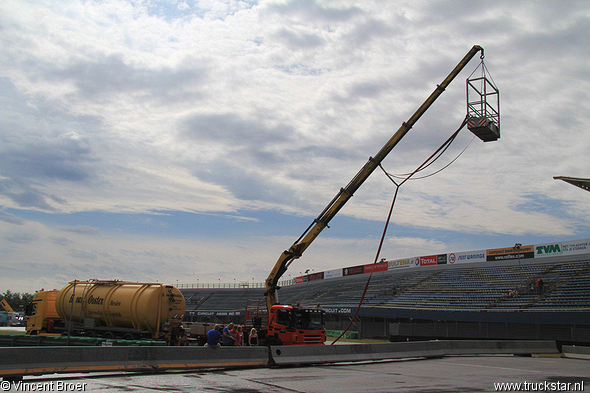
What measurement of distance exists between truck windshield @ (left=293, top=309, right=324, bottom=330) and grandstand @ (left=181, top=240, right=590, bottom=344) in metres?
4.44

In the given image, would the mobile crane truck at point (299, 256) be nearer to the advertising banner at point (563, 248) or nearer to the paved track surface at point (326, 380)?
the paved track surface at point (326, 380)

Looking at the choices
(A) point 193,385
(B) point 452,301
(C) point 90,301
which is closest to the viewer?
(A) point 193,385

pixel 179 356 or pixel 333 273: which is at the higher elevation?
pixel 333 273

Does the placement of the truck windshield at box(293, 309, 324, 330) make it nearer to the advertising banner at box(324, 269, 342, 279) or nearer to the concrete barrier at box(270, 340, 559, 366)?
the concrete barrier at box(270, 340, 559, 366)

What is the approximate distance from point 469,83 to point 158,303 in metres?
15.8

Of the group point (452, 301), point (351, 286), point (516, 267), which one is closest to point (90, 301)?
point (452, 301)

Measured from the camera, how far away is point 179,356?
12180 mm

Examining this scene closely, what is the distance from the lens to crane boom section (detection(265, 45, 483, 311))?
2002cm

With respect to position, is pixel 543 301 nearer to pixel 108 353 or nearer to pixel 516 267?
pixel 516 267

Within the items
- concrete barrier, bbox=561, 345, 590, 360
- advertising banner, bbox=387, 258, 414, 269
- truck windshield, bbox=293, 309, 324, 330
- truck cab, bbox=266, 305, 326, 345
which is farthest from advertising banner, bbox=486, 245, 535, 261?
truck cab, bbox=266, 305, 326, 345

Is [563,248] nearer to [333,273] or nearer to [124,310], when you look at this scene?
[124,310]

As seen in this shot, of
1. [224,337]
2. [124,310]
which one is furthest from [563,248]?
[124,310]

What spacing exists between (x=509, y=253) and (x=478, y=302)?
1240 cm

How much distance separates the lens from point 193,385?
31.5ft
